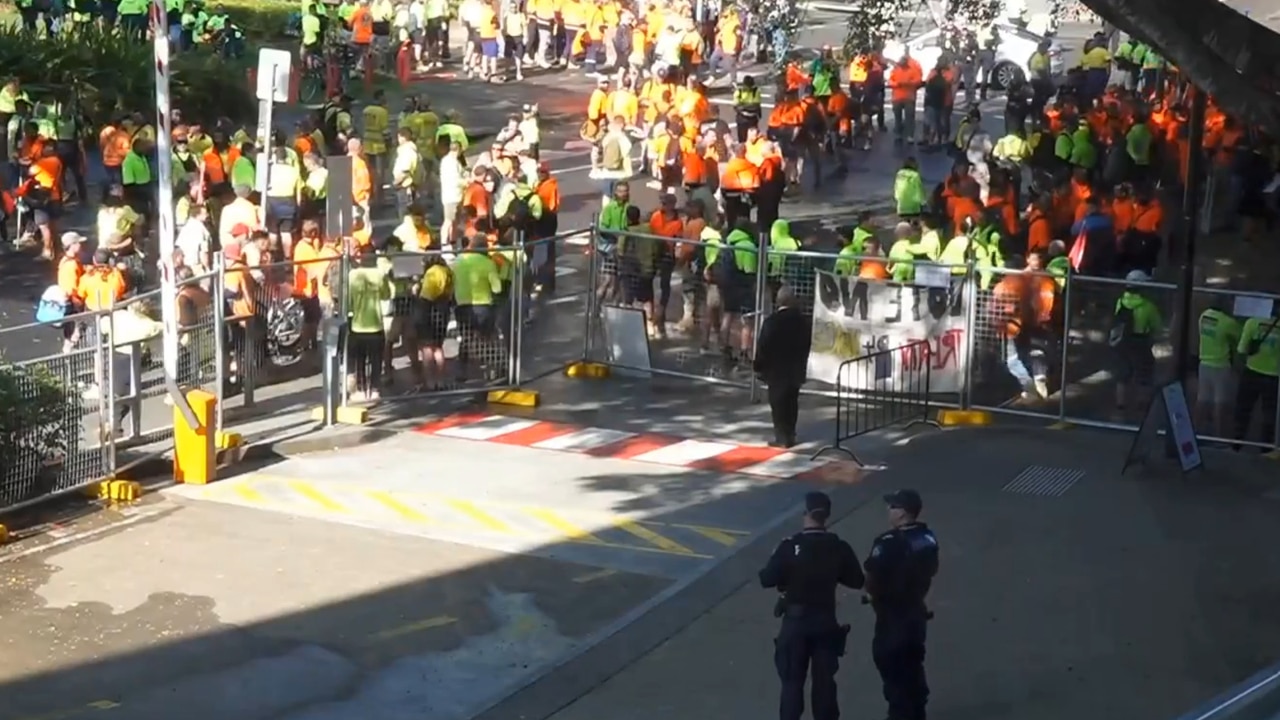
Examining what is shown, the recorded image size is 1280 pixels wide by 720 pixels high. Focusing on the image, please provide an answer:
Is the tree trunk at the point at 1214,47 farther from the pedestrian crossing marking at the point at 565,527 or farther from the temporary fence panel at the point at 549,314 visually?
the temporary fence panel at the point at 549,314

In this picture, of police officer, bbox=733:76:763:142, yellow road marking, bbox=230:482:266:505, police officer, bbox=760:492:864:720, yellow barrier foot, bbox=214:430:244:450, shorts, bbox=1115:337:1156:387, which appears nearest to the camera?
police officer, bbox=760:492:864:720

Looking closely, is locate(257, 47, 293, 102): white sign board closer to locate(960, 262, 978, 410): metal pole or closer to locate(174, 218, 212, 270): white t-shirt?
locate(174, 218, 212, 270): white t-shirt

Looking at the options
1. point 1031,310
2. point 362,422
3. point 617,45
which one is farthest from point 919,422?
point 617,45

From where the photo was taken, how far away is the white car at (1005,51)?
37281mm

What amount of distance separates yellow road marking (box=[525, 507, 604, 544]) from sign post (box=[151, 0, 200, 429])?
296 centimetres

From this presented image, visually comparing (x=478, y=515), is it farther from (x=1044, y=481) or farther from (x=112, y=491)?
(x=1044, y=481)

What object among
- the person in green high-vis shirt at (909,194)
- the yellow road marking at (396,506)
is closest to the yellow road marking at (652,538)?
the yellow road marking at (396,506)

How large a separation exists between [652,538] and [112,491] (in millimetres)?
4428

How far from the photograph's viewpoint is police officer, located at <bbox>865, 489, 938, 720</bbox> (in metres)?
9.70

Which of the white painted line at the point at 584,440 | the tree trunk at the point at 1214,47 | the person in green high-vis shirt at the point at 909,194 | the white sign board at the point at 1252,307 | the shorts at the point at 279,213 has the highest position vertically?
the tree trunk at the point at 1214,47

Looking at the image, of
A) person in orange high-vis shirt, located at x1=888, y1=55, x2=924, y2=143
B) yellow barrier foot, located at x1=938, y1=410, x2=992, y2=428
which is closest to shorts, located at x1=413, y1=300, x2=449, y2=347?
yellow barrier foot, located at x1=938, y1=410, x2=992, y2=428

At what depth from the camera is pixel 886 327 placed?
61.1ft

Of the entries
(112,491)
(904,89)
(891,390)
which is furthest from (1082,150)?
(112,491)

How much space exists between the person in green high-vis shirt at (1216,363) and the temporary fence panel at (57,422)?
954cm
